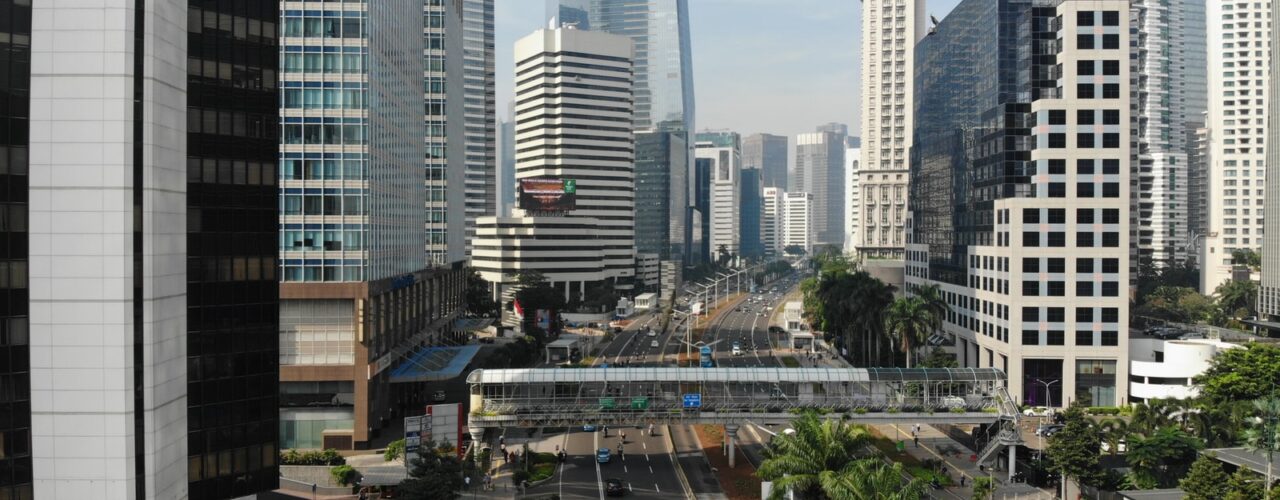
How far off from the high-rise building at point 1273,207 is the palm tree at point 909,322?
2283 inches

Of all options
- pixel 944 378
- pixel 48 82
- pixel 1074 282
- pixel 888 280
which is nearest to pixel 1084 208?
pixel 1074 282

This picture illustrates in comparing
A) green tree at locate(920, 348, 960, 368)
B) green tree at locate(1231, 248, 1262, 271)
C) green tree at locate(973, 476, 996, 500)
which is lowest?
green tree at locate(973, 476, 996, 500)

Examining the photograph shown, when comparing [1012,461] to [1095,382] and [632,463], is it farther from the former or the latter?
[1095,382]

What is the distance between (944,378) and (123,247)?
206 ft

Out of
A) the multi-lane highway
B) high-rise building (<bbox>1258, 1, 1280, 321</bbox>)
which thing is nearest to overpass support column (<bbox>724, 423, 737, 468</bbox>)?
the multi-lane highway

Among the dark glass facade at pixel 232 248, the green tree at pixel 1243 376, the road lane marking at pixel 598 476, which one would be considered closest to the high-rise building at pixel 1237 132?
the green tree at pixel 1243 376

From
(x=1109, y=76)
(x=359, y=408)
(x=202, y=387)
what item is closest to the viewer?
(x=202, y=387)

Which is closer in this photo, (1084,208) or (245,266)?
(245,266)

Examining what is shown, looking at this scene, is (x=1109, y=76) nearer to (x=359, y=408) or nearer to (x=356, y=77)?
(x=356, y=77)

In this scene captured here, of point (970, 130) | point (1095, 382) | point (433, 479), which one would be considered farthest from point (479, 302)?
point (433, 479)

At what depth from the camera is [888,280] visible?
174 meters

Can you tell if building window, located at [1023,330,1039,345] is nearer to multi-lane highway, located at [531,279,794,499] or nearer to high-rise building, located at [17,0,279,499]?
multi-lane highway, located at [531,279,794,499]

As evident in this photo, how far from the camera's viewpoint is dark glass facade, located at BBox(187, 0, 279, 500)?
50344 millimetres

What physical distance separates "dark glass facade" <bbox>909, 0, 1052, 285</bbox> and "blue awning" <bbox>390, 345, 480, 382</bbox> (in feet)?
212
